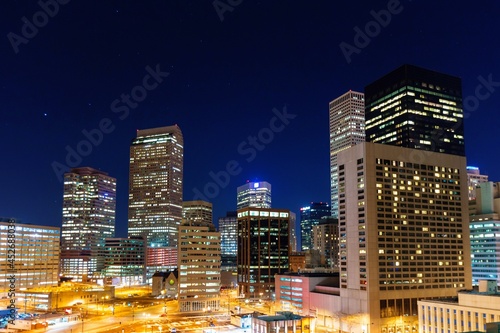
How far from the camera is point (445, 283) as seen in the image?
5330 inches

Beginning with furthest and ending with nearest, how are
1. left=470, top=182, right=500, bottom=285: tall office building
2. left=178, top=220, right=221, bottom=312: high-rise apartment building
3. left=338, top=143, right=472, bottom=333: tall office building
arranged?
1. left=470, top=182, right=500, bottom=285: tall office building
2. left=178, top=220, right=221, bottom=312: high-rise apartment building
3. left=338, top=143, right=472, bottom=333: tall office building

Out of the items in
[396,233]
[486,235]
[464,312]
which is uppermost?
[396,233]

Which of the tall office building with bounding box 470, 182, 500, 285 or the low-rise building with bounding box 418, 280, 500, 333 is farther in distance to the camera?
the tall office building with bounding box 470, 182, 500, 285

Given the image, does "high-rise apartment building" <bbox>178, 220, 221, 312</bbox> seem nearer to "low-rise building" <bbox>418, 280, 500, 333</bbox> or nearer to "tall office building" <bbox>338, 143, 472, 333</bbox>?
"tall office building" <bbox>338, 143, 472, 333</bbox>

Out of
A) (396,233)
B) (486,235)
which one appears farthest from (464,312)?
(486,235)

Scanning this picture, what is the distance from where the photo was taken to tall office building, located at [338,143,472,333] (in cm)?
12712

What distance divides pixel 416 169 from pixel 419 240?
1861cm

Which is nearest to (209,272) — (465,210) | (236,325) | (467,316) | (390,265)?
(236,325)

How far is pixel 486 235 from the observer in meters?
179

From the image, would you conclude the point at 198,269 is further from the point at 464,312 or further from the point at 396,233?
the point at 464,312

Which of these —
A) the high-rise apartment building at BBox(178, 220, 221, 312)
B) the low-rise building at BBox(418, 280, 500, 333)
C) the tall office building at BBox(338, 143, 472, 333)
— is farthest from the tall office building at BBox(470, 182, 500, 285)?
the high-rise apartment building at BBox(178, 220, 221, 312)

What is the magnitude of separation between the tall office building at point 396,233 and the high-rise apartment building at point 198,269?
50.5 meters

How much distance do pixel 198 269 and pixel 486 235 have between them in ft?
325

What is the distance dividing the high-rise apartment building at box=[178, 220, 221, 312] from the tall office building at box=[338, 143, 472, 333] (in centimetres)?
5051
